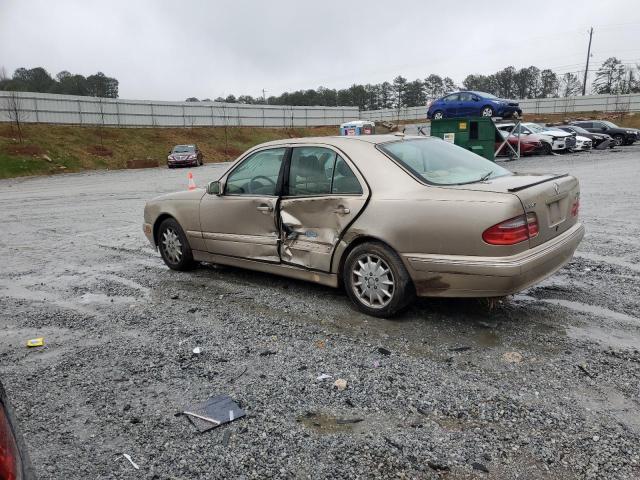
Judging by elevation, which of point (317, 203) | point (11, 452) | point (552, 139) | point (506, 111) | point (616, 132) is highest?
point (506, 111)

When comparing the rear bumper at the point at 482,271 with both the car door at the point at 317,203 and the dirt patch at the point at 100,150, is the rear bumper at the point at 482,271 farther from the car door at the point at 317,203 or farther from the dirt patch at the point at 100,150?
the dirt patch at the point at 100,150

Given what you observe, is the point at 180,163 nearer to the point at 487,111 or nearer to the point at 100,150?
the point at 100,150

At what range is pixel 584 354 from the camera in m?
3.74

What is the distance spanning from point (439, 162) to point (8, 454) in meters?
4.05

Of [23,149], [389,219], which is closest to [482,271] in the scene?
[389,219]

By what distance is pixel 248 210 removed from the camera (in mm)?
5418

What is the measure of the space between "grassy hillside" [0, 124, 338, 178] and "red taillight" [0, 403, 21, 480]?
3393 centimetres

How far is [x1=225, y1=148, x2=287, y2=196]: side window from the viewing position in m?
5.29

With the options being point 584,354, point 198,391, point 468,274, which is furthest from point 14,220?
point 584,354

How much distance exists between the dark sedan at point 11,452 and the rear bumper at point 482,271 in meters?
3.05

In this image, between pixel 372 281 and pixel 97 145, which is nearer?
pixel 372 281

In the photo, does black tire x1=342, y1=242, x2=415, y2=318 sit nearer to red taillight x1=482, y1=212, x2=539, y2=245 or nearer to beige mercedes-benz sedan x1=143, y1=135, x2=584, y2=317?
beige mercedes-benz sedan x1=143, y1=135, x2=584, y2=317

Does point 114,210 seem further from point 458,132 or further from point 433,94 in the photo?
point 433,94

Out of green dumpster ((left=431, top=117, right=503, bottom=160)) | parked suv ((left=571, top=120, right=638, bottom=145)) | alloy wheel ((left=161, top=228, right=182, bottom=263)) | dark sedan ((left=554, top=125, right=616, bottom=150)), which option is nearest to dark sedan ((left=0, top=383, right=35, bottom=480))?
alloy wheel ((left=161, top=228, right=182, bottom=263))
